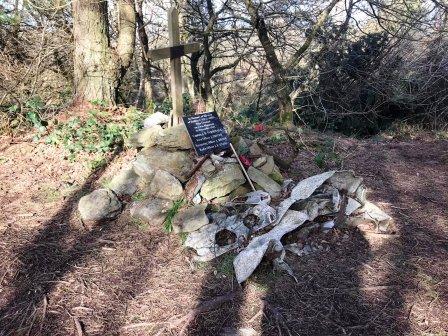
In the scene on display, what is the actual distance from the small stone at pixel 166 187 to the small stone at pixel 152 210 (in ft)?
0.24

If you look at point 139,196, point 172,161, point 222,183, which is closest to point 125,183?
point 139,196

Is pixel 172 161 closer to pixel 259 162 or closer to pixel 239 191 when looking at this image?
pixel 239 191

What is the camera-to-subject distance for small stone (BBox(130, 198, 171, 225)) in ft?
12.4

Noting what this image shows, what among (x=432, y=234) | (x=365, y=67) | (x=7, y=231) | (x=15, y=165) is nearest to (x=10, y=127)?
(x=15, y=165)

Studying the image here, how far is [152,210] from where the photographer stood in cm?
383

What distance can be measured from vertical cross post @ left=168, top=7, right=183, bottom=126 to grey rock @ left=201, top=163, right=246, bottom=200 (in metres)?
1.08

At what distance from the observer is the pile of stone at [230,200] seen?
333 cm

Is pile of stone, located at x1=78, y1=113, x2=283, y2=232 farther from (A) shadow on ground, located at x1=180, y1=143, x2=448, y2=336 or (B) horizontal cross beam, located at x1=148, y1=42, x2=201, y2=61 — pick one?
(A) shadow on ground, located at x1=180, y1=143, x2=448, y2=336

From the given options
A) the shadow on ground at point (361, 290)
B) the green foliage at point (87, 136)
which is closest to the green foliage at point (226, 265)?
the shadow on ground at point (361, 290)

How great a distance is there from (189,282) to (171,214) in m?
0.96

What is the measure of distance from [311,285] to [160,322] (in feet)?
3.90

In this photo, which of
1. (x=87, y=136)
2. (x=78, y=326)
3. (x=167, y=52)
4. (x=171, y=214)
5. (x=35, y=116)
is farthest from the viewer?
(x=35, y=116)

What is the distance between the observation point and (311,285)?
2.90 metres

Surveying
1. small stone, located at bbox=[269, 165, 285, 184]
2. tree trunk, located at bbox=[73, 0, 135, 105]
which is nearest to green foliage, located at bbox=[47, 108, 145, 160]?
tree trunk, located at bbox=[73, 0, 135, 105]
